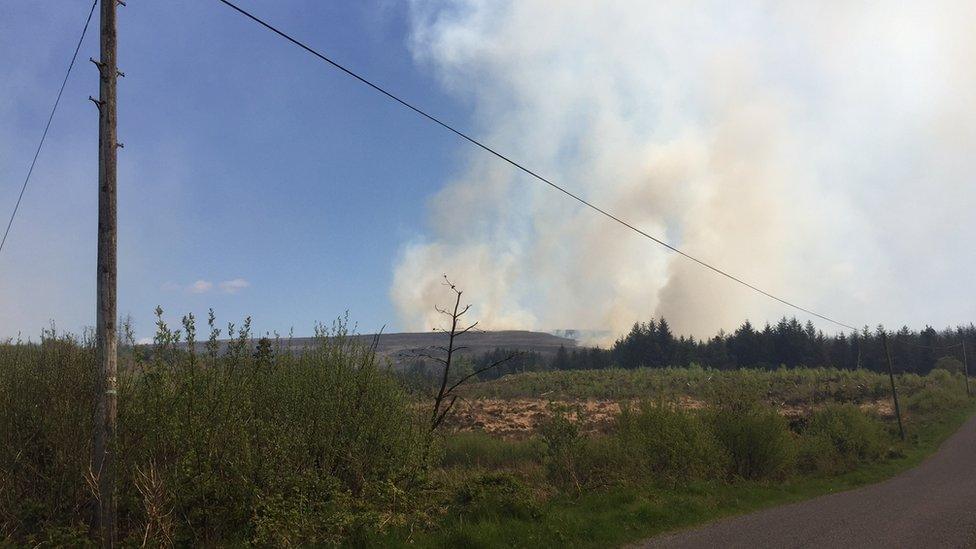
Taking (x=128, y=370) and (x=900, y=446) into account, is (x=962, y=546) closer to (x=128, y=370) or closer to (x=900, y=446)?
(x=128, y=370)

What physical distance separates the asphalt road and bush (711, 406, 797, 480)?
7.72 feet

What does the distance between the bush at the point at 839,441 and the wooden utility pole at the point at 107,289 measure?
24830 millimetres

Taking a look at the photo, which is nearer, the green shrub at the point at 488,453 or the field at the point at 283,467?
the field at the point at 283,467

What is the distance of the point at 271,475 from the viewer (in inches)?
352

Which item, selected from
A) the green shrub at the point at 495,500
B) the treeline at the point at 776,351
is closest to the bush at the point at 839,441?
the green shrub at the point at 495,500

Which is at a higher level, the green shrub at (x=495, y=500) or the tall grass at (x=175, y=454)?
the tall grass at (x=175, y=454)

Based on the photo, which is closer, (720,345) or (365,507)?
(365,507)

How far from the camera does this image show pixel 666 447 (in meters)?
18.2

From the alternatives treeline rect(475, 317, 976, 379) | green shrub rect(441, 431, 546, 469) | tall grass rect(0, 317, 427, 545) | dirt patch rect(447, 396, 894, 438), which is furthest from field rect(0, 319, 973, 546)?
treeline rect(475, 317, 976, 379)

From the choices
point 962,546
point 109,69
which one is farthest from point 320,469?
point 962,546

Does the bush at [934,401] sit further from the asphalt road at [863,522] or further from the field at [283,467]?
the field at [283,467]

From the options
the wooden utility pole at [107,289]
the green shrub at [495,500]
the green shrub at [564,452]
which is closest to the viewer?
the wooden utility pole at [107,289]

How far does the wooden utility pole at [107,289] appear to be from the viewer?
7.69 meters

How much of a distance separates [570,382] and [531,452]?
53584mm
